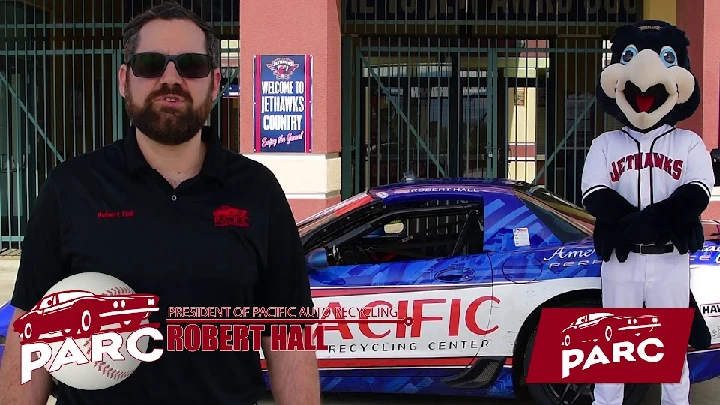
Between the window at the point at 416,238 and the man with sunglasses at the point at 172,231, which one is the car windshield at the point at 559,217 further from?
the man with sunglasses at the point at 172,231

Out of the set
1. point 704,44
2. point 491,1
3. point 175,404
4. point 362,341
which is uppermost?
point 491,1

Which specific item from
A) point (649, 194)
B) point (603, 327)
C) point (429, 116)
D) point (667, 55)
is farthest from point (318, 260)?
point (429, 116)

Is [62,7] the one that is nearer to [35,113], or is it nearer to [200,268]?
[35,113]

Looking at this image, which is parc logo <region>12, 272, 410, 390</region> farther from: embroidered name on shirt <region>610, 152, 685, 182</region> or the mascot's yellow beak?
the mascot's yellow beak

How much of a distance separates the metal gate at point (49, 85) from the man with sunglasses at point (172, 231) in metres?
9.15

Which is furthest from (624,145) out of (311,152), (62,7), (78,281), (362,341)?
(62,7)

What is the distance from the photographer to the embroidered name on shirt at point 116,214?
2.31 meters

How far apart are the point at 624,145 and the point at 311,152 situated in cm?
591

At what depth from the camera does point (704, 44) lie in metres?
10.5

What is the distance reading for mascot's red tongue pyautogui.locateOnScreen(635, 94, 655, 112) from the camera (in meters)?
5.20

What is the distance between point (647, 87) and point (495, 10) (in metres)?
7.95

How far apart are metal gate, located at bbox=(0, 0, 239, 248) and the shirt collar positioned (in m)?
9.12

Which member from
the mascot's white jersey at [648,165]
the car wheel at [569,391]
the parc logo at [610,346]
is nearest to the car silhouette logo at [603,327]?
the parc logo at [610,346]

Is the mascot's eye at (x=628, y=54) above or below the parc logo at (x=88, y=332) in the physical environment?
above
